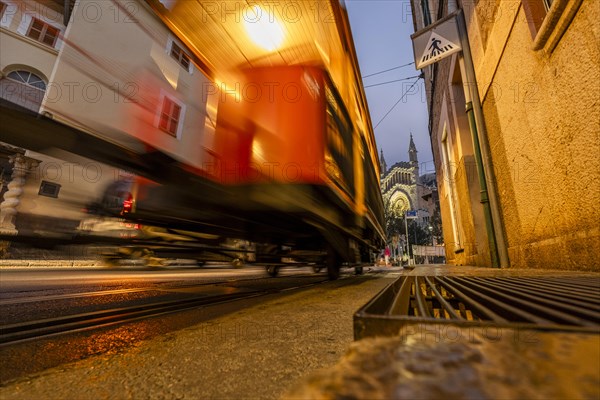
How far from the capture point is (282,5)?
286 centimetres

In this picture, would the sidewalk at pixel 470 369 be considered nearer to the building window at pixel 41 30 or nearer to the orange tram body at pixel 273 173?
the orange tram body at pixel 273 173

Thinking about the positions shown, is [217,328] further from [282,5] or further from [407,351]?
[282,5]

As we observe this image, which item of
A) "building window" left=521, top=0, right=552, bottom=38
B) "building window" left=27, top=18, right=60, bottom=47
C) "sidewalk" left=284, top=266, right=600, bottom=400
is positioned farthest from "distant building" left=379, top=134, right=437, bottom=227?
"sidewalk" left=284, top=266, right=600, bottom=400

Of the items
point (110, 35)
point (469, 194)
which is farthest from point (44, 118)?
point (469, 194)

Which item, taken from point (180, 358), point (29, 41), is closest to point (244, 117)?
point (180, 358)

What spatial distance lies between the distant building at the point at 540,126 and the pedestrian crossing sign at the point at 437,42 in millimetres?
337

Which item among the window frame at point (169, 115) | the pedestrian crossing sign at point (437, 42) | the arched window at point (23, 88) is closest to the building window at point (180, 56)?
the window frame at point (169, 115)

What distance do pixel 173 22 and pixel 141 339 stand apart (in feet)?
9.02

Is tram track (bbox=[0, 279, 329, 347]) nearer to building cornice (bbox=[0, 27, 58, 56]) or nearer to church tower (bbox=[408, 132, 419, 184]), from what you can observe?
building cornice (bbox=[0, 27, 58, 56])

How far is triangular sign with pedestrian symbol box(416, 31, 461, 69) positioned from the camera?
18.0 feet

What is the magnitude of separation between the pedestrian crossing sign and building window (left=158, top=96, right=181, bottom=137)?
5110 mm

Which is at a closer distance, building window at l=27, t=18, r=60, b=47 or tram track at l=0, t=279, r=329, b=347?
tram track at l=0, t=279, r=329, b=347

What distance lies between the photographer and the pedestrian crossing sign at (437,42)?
552 cm

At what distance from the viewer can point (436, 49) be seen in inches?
222
